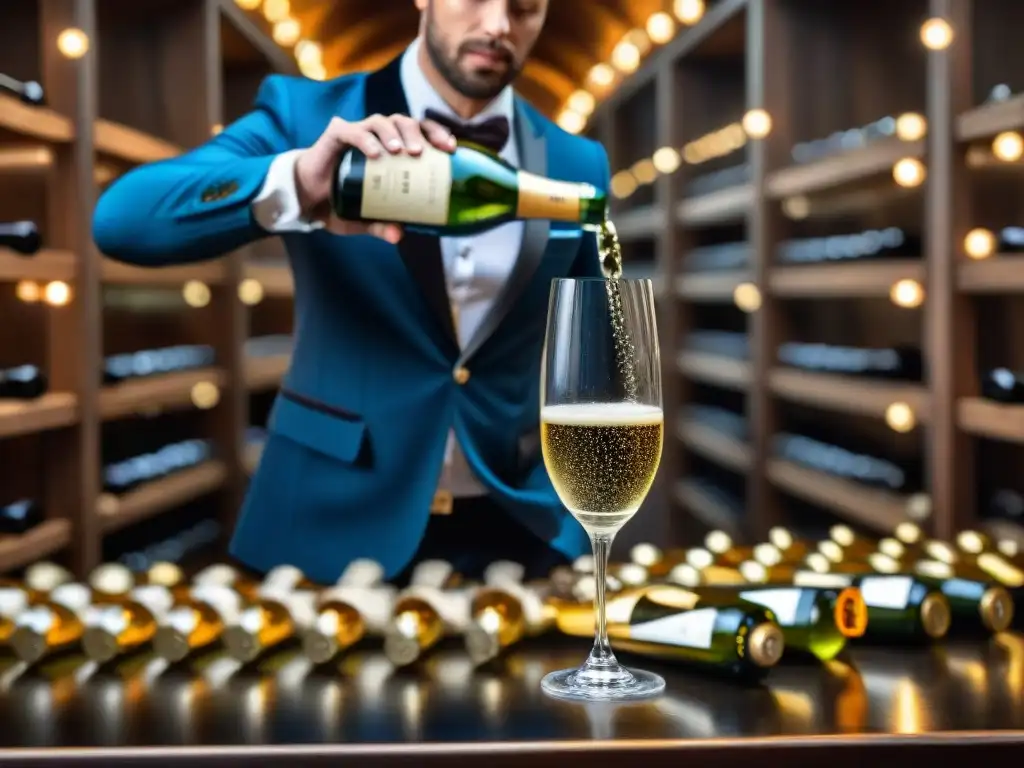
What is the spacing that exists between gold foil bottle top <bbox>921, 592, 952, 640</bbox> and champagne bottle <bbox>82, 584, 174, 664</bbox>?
2.07ft

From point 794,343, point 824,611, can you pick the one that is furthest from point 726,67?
point 824,611

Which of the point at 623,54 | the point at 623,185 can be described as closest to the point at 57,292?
the point at 623,54

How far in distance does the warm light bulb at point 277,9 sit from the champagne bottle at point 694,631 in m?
2.42

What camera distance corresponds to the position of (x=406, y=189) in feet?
4.55

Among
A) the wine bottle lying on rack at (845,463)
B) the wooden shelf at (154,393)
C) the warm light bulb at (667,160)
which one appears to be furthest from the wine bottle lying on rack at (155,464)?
the warm light bulb at (667,160)

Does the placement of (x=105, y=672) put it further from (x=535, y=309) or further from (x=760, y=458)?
(x=760, y=458)

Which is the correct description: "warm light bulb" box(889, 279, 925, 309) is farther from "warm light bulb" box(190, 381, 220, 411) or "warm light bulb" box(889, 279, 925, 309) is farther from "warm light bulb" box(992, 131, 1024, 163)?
"warm light bulb" box(190, 381, 220, 411)

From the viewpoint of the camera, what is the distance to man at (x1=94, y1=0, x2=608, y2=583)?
A: 1.82 metres

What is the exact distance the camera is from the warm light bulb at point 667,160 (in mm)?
5082

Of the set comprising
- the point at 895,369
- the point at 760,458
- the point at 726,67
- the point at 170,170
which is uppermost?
the point at 726,67

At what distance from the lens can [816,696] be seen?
2.96 ft

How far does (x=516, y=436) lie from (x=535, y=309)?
199mm

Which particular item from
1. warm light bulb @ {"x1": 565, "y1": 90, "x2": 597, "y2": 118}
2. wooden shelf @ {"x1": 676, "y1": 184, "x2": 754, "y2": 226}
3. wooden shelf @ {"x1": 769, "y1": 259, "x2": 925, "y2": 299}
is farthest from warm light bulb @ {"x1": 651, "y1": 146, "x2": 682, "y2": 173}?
warm light bulb @ {"x1": 565, "y1": 90, "x2": 597, "y2": 118}

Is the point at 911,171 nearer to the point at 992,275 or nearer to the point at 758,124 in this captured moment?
the point at 992,275
